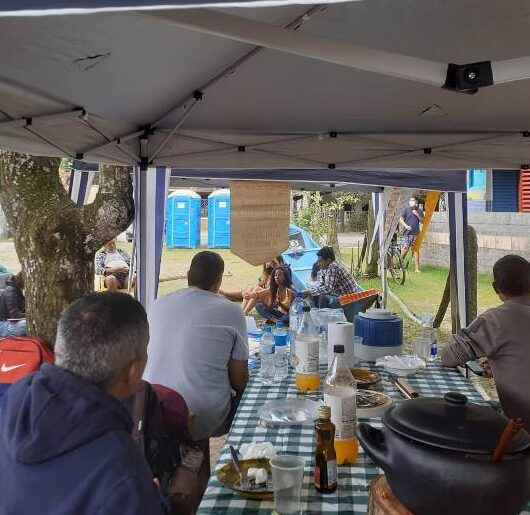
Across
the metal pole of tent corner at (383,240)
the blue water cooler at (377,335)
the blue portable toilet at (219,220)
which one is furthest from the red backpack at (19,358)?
the blue portable toilet at (219,220)

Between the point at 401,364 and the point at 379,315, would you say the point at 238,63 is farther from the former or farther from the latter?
the point at 401,364

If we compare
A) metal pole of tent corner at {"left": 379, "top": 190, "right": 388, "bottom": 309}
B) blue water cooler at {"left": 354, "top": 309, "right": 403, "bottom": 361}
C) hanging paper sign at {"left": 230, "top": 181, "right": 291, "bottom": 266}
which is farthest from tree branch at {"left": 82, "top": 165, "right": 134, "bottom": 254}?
metal pole of tent corner at {"left": 379, "top": 190, "right": 388, "bottom": 309}

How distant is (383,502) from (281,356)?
174 centimetres

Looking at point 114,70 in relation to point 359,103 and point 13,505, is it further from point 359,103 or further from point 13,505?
point 13,505

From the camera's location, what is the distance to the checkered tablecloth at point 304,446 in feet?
4.83

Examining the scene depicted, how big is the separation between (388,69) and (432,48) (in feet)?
2.54

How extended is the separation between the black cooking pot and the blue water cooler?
191 centimetres

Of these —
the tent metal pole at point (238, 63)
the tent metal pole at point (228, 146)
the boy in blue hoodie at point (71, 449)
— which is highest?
the tent metal pole at point (238, 63)

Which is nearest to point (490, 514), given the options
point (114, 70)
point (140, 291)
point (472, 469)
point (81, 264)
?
point (472, 469)

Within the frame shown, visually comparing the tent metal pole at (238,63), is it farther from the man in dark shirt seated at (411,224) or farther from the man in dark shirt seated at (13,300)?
the man in dark shirt seated at (411,224)

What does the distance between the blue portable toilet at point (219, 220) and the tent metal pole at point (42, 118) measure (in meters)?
17.1

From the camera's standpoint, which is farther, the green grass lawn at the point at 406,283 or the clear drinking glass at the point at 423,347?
the green grass lawn at the point at 406,283

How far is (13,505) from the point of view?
112 centimetres

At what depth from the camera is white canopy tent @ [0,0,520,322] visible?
1704 millimetres
